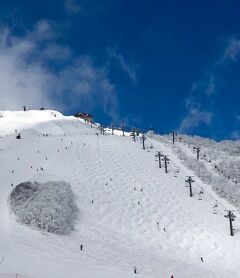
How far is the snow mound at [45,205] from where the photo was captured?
3628cm

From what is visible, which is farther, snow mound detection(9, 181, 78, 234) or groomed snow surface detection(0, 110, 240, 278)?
snow mound detection(9, 181, 78, 234)

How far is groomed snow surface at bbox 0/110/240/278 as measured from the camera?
1129 inches

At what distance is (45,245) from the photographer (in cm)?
3095

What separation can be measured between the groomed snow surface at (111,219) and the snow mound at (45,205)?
0.17 m

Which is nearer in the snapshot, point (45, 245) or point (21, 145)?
point (45, 245)

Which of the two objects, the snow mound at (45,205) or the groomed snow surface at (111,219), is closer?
the groomed snow surface at (111,219)

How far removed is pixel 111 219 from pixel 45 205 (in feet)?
20.9

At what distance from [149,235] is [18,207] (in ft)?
36.2

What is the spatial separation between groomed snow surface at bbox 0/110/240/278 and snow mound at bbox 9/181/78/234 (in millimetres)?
169

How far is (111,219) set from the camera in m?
42.1

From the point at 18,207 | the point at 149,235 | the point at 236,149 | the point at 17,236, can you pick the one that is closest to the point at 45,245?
the point at 17,236

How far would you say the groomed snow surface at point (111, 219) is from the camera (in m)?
28.7

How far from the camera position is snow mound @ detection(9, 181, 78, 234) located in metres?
36.3

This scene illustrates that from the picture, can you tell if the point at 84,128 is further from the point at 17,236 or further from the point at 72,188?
the point at 17,236
